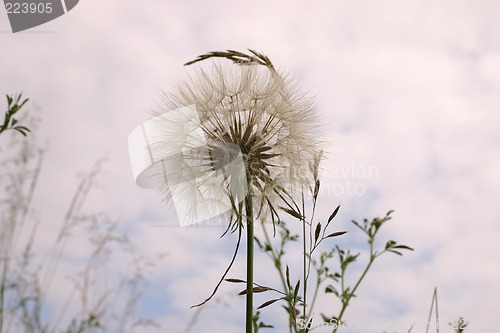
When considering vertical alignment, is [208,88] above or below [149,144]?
above

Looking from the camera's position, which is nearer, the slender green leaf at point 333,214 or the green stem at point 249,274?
the green stem at point 249,274

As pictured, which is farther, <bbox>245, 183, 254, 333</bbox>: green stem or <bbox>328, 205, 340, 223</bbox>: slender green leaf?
<bbox>328, 205, 340, 223</bbox>: slender green leaf

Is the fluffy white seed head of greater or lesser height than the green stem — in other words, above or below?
above

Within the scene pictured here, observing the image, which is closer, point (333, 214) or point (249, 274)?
point (249, 274)

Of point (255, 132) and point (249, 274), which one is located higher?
point (255, 132)

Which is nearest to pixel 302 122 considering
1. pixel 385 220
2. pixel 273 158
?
pixel 273 158

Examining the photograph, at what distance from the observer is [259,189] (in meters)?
3.41

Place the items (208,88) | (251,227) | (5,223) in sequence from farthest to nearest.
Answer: (5,223)
(208,88)
(251,227)

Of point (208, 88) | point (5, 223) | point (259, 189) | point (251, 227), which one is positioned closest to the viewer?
point (251, 227)

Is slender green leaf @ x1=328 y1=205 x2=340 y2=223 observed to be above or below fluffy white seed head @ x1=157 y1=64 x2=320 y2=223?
below

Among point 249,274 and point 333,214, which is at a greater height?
point 333,214

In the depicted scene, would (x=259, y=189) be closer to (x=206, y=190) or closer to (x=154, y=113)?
(x=206, y=190)

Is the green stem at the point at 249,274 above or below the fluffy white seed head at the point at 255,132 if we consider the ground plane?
below

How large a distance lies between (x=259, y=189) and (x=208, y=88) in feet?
2.18
